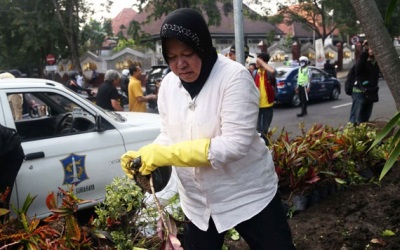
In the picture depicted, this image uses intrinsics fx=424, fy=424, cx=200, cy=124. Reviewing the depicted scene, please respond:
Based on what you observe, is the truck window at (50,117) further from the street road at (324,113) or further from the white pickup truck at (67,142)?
the street road at (324,113)

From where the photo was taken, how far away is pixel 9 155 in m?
3.16

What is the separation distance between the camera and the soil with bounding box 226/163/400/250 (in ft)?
9.73

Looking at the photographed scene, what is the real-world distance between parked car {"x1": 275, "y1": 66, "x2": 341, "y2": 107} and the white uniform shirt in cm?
1110

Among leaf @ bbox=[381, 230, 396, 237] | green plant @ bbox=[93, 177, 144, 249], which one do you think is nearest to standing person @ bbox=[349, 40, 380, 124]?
leaf @ bbox=[381, 230, 396, 237]

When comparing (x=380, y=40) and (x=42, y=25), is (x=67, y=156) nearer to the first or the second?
(x=380, y=40)

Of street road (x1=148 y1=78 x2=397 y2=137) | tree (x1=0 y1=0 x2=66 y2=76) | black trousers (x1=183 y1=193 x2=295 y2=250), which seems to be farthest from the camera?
tree (x1=0 y1=0 x2=66 y2=76)

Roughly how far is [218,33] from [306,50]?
25.3 ft

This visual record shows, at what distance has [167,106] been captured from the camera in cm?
199

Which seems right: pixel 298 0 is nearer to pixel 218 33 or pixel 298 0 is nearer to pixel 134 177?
pixel 218 33

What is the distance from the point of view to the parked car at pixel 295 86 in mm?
13297

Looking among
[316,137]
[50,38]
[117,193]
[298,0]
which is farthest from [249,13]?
[117,193]

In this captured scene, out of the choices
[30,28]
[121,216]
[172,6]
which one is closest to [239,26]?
[121,216]

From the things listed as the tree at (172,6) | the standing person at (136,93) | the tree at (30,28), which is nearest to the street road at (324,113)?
the standing person at (136,93)

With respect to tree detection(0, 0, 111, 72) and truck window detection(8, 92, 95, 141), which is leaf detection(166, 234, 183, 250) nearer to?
truck window detection(8, 92, 95, 141)
